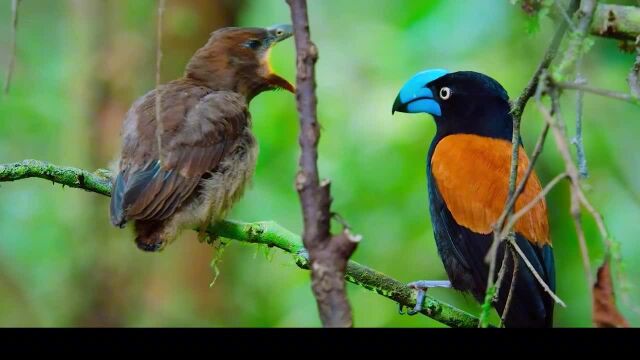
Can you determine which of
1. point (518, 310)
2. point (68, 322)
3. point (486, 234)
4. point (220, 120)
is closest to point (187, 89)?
point (220, 120)

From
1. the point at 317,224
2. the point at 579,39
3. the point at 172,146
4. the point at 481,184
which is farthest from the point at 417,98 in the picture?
the point at 317,224

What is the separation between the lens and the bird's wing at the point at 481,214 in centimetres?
209

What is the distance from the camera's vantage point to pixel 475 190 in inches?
87.2

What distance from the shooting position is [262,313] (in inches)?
130

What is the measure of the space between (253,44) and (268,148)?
33.9 inches

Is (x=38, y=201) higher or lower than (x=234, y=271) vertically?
higher

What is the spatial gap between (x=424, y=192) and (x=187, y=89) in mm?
1172

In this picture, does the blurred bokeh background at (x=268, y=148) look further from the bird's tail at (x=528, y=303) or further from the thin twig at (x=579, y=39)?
the thin twig at (x=579, y=39)

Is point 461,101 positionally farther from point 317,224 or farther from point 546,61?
point 317,224

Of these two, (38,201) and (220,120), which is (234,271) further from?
(220,120)

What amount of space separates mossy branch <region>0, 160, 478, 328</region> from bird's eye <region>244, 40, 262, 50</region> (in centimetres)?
50

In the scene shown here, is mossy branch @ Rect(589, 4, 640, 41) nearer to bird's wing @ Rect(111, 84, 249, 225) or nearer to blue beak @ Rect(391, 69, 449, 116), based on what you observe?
blue beak @ Rect(391, 69, 449, 116)

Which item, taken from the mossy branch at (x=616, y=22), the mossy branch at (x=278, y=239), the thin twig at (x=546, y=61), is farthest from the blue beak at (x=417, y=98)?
the thin twig at (x=546, y=61)
